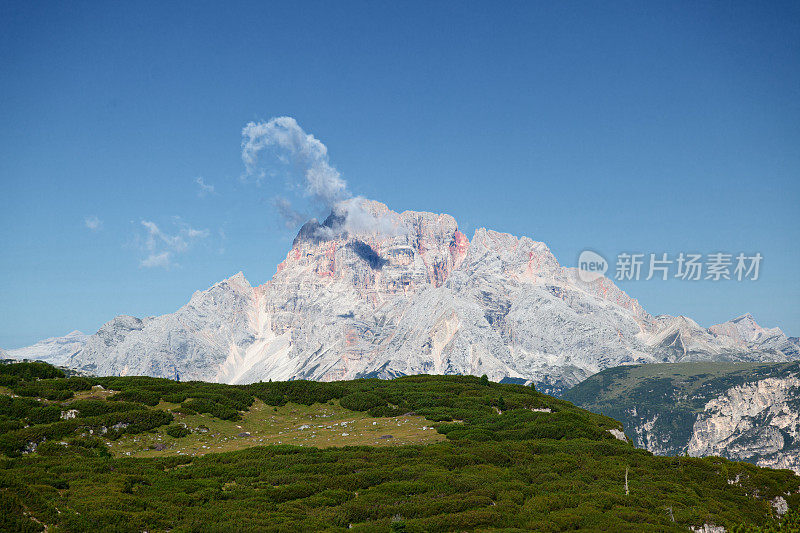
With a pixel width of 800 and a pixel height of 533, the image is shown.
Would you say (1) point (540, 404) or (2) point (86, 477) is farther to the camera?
(1) point (540, 404)

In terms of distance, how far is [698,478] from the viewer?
52094 millimetres

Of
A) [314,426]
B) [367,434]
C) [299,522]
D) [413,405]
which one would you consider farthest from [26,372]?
[299,522]

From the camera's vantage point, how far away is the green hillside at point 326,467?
34188mm

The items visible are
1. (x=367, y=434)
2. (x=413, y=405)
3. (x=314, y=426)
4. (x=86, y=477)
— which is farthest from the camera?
(x=413, y=405)

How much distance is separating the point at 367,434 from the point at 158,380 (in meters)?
34.3

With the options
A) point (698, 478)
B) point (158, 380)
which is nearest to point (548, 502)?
point (698, 478)

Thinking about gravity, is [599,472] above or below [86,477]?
above

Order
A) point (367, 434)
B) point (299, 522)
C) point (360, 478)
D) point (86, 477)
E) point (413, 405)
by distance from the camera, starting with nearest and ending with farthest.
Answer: point (299, 522), point (86, 477), point (360, 478), point (367, 434), point (413, 405)

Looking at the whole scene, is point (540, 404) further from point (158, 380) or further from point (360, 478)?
point (158, 380)

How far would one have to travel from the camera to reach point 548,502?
38812 millimetres

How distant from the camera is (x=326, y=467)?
4491cm

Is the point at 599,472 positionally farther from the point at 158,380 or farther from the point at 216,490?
the point at 158,380

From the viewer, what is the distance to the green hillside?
3419 centimetres

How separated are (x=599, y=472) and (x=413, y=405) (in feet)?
97.8
